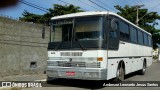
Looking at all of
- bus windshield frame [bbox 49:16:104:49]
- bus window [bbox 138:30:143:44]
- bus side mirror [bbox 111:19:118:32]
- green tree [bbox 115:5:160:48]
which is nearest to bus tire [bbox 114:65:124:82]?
bus side mirror [bbox 111:19:118:32]

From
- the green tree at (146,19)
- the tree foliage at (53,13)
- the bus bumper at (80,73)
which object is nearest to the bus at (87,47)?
the bus bumper at (80,73)

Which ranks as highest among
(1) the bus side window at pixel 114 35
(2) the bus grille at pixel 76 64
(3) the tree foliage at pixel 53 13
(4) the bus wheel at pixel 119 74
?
(3) the tree foliage at pixel 53 13

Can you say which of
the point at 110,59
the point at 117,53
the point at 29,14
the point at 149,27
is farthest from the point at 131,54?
the point at 149,27

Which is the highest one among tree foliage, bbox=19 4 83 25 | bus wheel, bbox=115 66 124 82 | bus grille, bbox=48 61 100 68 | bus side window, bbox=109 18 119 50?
tree foliage, bbox=19 4 83 25

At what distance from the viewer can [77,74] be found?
A: 9.11 metres

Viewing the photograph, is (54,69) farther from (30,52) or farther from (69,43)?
(30,52)

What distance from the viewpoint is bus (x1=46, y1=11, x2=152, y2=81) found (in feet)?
29.2

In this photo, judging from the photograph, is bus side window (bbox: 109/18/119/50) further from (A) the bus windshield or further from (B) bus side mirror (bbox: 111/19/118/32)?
(A) the bus windshield

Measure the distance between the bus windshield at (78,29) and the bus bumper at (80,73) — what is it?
1141mm

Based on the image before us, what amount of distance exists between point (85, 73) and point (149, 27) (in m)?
38.4

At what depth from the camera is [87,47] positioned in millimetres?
9070

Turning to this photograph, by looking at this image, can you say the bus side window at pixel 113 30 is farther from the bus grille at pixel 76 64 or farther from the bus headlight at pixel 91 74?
the bus headlight at pixel 91 74

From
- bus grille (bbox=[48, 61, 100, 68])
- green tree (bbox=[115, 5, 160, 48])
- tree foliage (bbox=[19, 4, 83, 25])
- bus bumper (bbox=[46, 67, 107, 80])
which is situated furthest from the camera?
green tree (bbox=[115, 5, 160, 48])

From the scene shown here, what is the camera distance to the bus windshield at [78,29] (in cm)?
909
